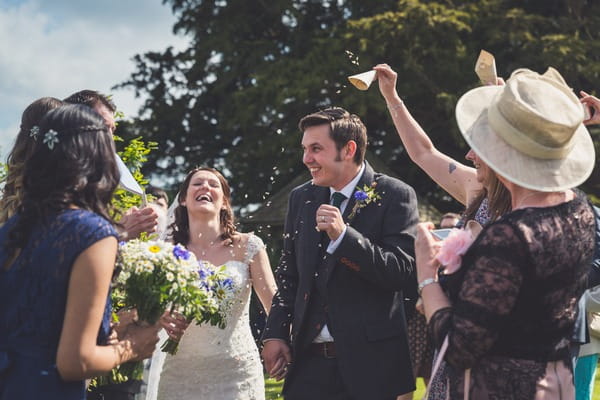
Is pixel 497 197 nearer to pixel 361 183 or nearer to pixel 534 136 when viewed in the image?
pixel 534 136

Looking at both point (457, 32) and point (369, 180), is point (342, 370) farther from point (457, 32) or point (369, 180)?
point (457, 32)

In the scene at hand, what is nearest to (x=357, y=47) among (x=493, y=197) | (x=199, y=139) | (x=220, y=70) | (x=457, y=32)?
(x=457, y=32)

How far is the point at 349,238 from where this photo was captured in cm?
403

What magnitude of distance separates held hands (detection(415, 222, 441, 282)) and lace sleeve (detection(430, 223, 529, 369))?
208mm

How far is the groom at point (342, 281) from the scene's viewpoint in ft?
13.3

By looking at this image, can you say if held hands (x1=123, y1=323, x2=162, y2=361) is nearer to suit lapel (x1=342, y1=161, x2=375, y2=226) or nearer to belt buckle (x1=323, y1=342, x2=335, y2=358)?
belt buckle (x1=323, y1=342, x2=335, y2=358)

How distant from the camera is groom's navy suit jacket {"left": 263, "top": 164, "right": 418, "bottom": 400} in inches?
159

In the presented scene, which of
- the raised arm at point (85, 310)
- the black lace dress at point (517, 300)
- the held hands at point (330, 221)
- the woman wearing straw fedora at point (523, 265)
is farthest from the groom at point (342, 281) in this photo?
the raised arm at point (85, 310)

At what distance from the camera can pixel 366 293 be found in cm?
422

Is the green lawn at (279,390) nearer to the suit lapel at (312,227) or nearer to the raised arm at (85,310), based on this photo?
the suit lapel at (312,227)

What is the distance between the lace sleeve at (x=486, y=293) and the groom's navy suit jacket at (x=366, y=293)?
1.24 m

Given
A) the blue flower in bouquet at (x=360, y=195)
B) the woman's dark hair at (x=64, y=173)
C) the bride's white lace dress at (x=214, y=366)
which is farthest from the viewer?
the bride's white lace dress at (x=214, y=366)

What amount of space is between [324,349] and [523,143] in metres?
1.78

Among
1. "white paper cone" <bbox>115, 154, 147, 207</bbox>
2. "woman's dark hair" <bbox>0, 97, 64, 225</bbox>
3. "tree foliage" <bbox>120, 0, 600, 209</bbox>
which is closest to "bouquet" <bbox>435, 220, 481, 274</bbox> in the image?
"woman's dark hair" <bbox>0, 97, 64, 225</bbox>
